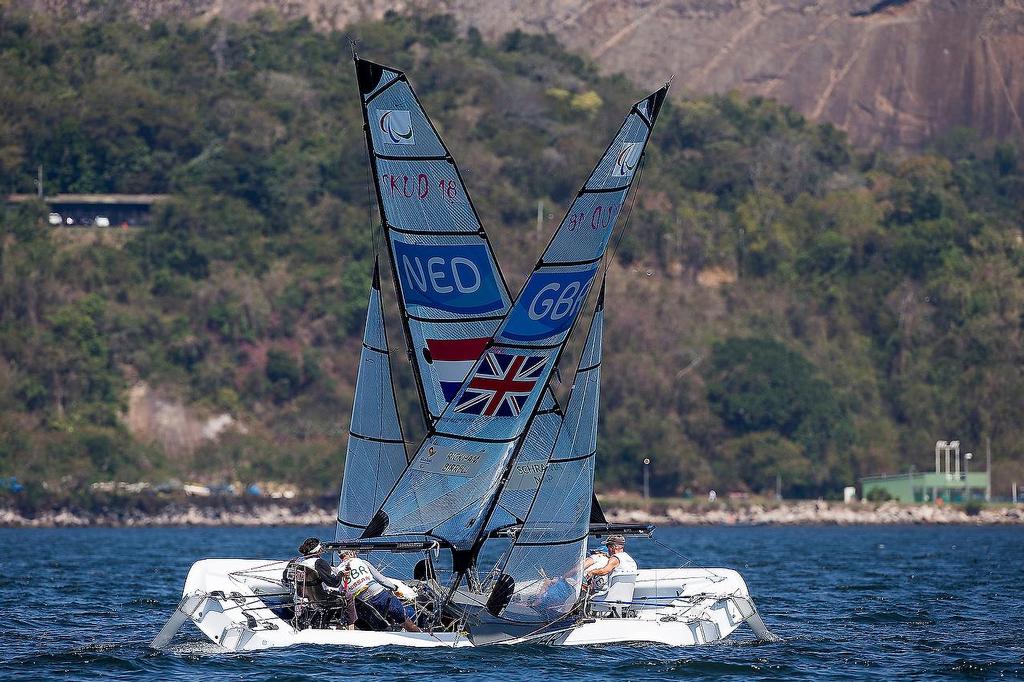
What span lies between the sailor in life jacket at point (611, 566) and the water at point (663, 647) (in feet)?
6.15

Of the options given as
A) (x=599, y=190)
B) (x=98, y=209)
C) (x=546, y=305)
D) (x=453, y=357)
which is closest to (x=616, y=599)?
(x=453, y=357)

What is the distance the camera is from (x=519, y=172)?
146 m

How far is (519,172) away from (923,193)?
3084 centimetres

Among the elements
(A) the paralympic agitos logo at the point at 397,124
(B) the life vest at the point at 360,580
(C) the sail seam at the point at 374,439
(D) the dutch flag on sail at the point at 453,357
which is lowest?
(B) the life vest at the point at 360,580

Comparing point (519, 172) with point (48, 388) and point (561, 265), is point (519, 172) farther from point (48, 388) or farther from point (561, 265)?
point (561, 265)

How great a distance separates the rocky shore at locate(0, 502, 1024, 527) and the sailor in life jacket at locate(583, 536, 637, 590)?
243ft

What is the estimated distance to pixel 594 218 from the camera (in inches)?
1099

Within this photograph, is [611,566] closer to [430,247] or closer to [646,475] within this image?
[430,247]

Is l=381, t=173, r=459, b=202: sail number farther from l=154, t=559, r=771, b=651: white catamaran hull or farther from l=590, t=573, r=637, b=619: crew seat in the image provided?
l=590, t=573, r=637, b=619: crew seat

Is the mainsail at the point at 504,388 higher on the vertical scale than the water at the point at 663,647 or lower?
higher

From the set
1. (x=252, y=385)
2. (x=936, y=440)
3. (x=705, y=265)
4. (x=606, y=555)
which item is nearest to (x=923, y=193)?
(x=705, y=265)

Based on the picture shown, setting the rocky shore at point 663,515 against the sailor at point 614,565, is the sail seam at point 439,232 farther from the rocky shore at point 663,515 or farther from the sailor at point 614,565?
the rocky shore at point 663,515

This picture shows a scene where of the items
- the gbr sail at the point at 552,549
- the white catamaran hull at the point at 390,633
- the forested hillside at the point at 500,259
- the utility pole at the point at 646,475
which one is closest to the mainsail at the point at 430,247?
the gbr sail at the point at 552,549

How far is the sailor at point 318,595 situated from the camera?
26.8 metres
